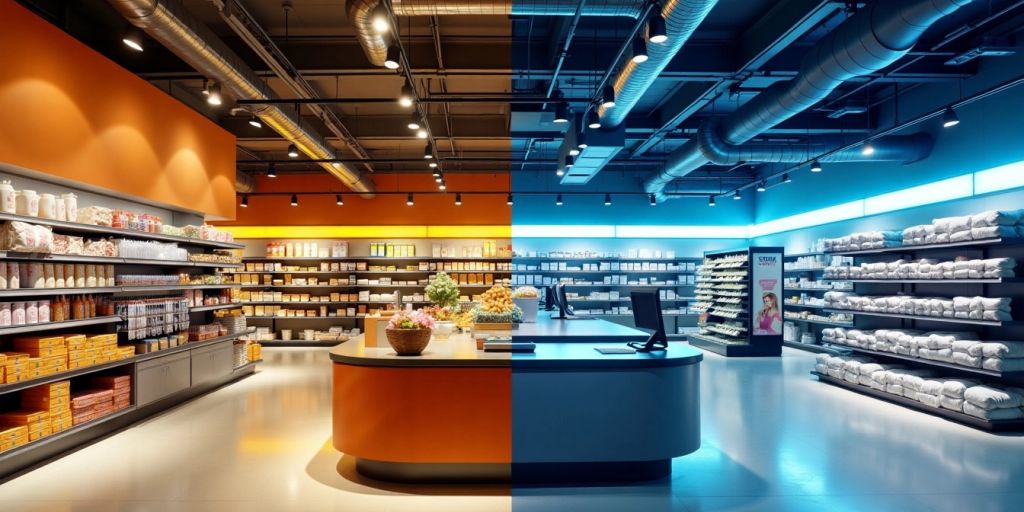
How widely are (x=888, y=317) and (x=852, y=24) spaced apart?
442 centimetres

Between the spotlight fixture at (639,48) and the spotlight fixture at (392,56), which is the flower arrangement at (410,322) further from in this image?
the spotlight fixture at (639,48)

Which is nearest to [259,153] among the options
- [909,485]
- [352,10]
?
[352,10]

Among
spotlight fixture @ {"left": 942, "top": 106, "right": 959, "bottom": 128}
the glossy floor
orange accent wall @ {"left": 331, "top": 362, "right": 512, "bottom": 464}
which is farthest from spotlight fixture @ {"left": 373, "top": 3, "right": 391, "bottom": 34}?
spotlight fixture @ {"left": 942, "top": 106, "right": 959, "bottom": 128}

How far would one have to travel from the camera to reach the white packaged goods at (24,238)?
4641mm

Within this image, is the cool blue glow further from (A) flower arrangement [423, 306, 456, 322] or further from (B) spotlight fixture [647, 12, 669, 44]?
(A) flower arrangement [423, 306, 456, 322]

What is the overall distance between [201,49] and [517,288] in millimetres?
4329

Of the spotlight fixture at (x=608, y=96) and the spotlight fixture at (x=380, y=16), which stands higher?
the spotlight fixture at (x=380, y=16)

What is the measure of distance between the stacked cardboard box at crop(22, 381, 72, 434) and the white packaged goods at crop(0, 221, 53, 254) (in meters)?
1.21

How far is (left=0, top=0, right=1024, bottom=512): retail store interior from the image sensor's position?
14.1 ft

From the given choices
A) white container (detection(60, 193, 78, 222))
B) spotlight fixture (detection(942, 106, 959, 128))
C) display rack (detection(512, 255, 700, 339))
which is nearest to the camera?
white container (detection(60, 193, 78, 222))

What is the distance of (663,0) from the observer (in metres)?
5.16

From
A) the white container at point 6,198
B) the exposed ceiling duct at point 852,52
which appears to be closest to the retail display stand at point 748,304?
the exposed ceiling duct at point 852,52

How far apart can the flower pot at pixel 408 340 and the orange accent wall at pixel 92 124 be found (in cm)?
342

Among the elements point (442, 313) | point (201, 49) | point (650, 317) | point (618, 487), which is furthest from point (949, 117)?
point (201, 49)
